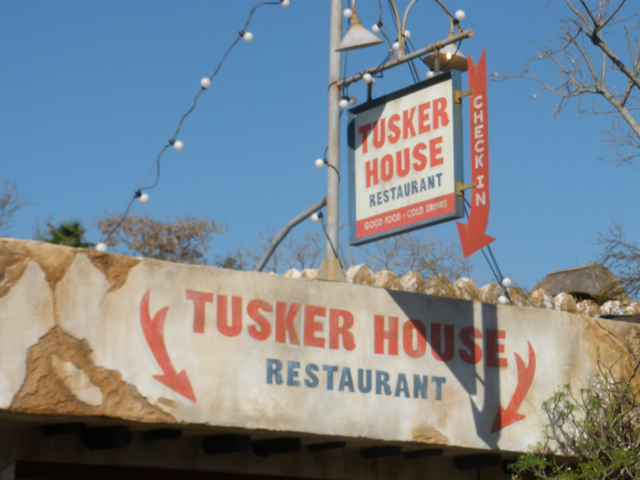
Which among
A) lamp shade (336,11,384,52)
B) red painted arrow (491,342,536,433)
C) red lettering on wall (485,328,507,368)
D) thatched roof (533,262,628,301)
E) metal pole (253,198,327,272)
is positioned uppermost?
lamp shade (336,11,384,52)

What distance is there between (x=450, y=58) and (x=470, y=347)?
2967 millimetres

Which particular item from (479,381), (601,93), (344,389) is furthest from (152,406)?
(601,93)

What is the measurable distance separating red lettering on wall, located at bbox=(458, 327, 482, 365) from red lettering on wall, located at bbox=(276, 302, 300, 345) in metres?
1.91

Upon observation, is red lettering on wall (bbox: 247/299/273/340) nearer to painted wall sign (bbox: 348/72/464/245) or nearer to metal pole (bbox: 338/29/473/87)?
painted wall sign (bbox: 348/72/464/245)

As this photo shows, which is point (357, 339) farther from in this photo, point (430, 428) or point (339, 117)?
point (339, 117)

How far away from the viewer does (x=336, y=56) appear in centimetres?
990

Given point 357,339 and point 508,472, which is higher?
point 357,339

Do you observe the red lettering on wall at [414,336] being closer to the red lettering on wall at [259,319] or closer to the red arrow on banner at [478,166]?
the red arrow on banner at [478,166]

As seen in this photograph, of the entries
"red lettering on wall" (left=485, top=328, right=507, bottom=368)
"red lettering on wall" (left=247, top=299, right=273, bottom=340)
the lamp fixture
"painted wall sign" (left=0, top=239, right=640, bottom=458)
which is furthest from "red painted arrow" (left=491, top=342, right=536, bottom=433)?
the lamp fixture

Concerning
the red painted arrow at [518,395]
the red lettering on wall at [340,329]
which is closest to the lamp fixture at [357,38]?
the red lettering on wall at [340,329]

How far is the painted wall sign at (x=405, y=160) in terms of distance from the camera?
7930mm

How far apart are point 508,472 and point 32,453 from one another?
17.3 feet

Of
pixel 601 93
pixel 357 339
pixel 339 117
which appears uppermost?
pixel 601 93

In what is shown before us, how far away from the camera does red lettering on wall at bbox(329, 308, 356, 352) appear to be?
812 cm
